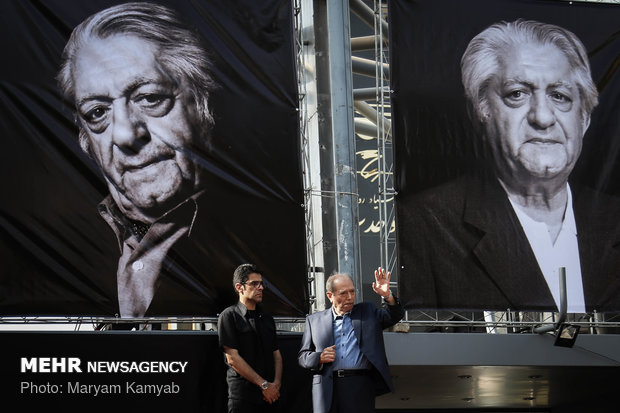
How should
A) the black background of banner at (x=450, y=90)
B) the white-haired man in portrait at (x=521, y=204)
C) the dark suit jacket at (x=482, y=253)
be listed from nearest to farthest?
the dark suit jacket at (x=482, y=253) < the white-haired man in portrait at (x=521, y=204) < the black background of banner at (x=450, y=90)

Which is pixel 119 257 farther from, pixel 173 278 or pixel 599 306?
pixel 599 306

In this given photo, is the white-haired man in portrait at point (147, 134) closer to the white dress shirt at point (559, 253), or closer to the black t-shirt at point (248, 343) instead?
the black t-shirt at point (248, 343)

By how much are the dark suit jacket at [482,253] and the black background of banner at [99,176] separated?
1.11m

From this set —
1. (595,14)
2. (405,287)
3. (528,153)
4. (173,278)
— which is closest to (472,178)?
(528,153)

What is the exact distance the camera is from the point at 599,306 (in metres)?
9.60

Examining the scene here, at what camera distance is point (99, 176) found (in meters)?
8.69

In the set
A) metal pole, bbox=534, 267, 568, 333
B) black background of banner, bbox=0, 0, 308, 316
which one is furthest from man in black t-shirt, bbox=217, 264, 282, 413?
metal pole, bbox=534, 267, 568, 333

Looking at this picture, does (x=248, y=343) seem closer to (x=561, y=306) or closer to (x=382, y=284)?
(x=382, y=284)

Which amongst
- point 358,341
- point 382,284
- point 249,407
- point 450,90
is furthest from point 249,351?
point 450,90

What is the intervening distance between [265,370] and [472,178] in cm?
320

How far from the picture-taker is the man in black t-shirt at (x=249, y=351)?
24.1 ft

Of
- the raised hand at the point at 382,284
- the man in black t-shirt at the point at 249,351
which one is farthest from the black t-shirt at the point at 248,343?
the raised hand at the point at 382,284

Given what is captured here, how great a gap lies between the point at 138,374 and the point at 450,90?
3.98 meters

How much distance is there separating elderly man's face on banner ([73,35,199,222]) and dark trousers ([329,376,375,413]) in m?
2.49
